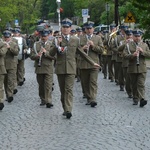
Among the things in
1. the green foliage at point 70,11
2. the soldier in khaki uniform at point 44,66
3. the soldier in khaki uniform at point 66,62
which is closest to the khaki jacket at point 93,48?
the soldier in khaki uniform at point 44,66

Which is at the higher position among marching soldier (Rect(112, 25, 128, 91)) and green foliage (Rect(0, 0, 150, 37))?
green foliage (Rect(0, 0, 150, 37))

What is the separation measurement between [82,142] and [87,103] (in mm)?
5082

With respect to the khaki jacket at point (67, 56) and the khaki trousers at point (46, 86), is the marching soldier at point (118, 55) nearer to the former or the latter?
the khaki trousers at point (46, 86)

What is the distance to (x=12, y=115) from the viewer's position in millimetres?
13164

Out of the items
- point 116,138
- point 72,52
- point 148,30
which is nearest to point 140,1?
point 148,30

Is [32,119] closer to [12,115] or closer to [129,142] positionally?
[12,115]

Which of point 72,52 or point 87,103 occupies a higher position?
point 72,52

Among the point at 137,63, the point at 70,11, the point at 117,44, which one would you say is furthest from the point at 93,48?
the point at 70,11

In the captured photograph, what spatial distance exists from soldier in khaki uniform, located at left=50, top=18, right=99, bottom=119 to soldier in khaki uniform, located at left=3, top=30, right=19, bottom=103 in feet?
9.49

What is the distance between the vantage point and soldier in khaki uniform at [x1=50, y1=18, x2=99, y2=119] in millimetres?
12391

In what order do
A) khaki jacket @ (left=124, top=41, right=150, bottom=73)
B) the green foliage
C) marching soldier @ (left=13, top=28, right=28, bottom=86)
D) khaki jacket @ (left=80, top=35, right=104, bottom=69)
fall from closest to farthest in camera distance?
khaki jacket @ (left=124, top=41, right=150, bottom=73)
khaki jacket @ (left=80, top=35, right=104, bottom=69)
marching soldier @ (left=13, top=28, right=28, bottom=86)
the green foliage

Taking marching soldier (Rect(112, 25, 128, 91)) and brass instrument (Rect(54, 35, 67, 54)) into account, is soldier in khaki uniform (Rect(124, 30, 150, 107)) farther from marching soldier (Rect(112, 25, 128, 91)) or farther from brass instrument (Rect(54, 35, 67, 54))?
marching soldier (Rect(112, 25, 128, 91))

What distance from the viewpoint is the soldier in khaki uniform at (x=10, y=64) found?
50.3ft

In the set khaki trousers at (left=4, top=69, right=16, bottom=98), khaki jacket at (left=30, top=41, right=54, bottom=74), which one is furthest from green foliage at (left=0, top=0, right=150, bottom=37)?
khaki jacket at (left=30, top=41, right=54, bottom=74)
